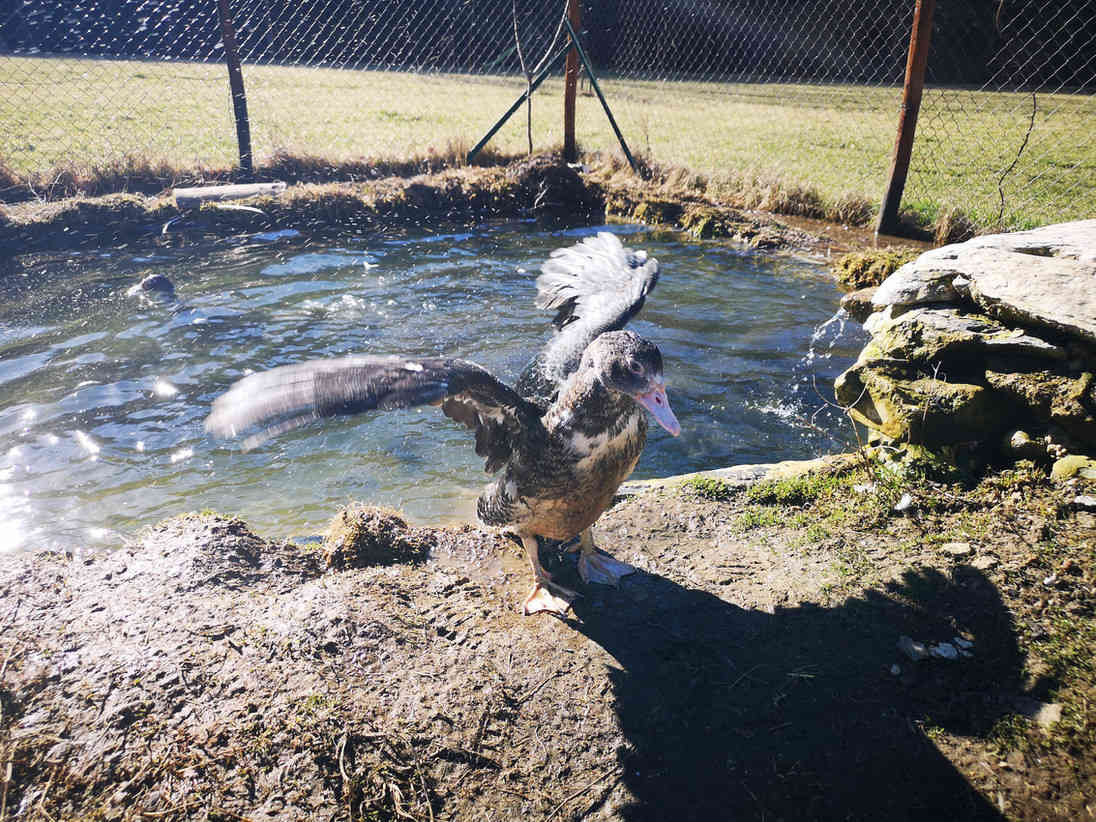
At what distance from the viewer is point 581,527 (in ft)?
11.5

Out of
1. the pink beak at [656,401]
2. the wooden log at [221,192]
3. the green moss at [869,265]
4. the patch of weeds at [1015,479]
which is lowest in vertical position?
the patch of weeds at [1015,479]

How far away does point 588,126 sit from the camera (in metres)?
15.8

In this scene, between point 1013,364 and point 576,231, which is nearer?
point 1013,364

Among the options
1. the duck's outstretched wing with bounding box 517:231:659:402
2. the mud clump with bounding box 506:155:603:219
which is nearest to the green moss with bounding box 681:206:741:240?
the mud clump with bounding box 506:155:603:219

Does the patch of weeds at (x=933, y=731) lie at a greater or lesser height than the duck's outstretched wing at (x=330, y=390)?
lesser

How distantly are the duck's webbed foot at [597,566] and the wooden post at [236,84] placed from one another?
29.0 feet

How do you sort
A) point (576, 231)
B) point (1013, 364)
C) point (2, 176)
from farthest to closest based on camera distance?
point (576, 231)
point (2, 176)
point (1013, 364)

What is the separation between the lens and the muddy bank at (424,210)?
853 cm

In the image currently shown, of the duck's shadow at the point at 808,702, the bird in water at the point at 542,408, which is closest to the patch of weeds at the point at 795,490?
the duck's shadow at the point at 808,702

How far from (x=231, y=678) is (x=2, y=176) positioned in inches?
377

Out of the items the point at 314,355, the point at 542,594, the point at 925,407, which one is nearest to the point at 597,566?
the point at 542,594

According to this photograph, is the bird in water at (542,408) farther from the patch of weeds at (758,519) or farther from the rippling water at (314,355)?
the rippling water at (314,355)

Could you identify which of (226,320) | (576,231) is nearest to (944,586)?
(226,320)

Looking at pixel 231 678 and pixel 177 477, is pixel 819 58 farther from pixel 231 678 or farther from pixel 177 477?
pixel 231 678
